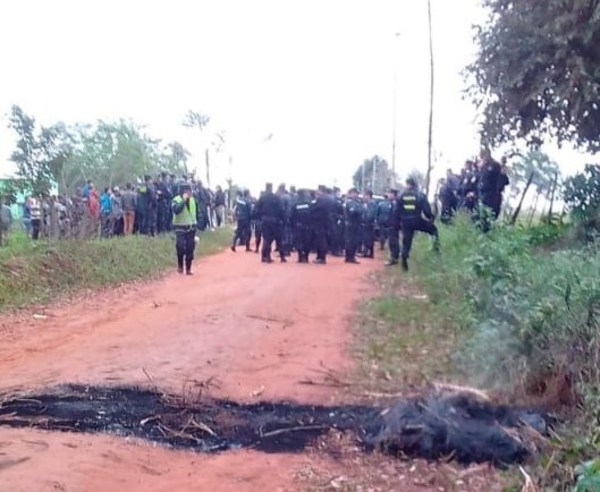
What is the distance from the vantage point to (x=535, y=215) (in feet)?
61.3

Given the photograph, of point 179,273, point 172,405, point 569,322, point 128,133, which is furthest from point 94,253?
point 128,133

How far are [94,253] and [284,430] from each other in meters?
11.5

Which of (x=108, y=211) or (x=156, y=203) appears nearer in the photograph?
(x=108, y=211)

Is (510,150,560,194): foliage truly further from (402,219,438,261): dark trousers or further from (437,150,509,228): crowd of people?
(402,219,438,261): dark trousers

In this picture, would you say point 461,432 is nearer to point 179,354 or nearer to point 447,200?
point 179,354

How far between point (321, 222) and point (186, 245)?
164 inches

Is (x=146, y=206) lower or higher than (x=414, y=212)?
lower

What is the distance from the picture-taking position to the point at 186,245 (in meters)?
17.8

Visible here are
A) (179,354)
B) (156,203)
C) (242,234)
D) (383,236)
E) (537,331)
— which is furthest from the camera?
(242,234)

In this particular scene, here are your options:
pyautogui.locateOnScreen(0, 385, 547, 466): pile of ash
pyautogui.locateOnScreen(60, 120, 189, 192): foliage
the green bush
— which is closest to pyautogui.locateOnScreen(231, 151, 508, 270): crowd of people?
the green bush

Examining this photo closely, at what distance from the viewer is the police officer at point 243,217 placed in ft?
78.2

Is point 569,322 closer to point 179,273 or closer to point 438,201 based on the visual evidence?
point 179,273

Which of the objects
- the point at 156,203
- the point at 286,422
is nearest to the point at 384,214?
the point at 156,203

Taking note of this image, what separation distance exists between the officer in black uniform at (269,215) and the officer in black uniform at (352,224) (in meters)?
2.07
